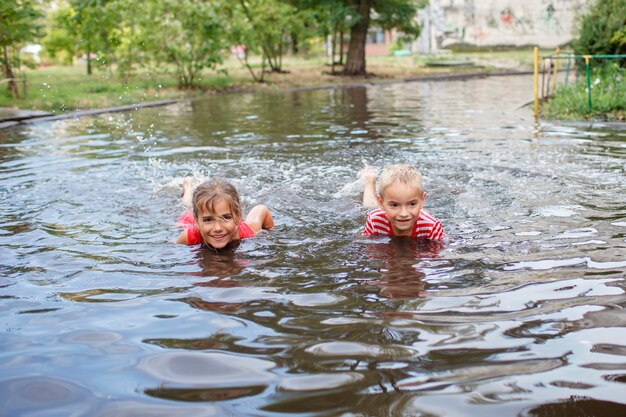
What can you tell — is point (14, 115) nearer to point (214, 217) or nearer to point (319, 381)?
point (214, 217)

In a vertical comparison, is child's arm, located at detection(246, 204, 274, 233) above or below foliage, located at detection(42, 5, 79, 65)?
below

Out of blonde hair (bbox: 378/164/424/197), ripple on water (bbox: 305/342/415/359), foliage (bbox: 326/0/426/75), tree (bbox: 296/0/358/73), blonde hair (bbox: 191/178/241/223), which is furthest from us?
foliage (bbox: 326/0/426/75)

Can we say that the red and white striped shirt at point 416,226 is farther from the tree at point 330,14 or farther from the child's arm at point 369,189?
the tree at point 330,14

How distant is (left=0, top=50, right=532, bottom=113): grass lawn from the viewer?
1906cm

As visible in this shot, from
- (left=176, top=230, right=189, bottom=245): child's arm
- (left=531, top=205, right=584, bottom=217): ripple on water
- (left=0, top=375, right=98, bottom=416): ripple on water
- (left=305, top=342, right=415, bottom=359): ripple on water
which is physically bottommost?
(left=0, top=375, right=98, bottom=416): ripple on water

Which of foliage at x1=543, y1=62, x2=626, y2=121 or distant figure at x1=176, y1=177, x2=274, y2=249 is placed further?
foliage at x1=543, y1=62, x2=626, y2=121

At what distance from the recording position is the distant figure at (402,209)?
5438mm

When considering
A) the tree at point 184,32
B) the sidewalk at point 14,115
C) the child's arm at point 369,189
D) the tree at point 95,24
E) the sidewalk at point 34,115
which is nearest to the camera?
the child's arm at point 369,189

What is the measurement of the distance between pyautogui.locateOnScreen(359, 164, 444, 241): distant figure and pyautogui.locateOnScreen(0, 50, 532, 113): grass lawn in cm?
1419

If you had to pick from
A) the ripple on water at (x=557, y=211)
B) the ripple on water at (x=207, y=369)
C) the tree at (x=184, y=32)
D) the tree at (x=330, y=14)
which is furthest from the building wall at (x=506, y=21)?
the ripple on water at (x=207, y=369)

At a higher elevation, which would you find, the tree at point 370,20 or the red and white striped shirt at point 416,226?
the tree at point 370,20

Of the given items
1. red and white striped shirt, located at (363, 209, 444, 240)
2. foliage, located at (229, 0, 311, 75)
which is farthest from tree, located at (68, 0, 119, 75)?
red and white striped shirt, located at (363, 209, 444, 240)

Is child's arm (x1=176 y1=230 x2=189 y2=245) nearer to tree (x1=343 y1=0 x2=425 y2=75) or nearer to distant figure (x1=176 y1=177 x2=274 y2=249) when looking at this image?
distant figure (x1=176 y1=177 x2=274 y2=249)

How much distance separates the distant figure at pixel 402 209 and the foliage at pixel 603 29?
38.0 ft
